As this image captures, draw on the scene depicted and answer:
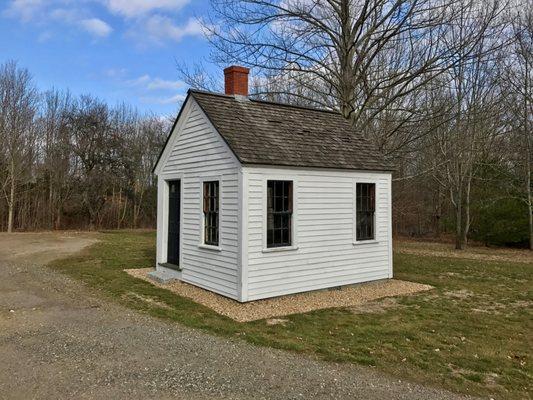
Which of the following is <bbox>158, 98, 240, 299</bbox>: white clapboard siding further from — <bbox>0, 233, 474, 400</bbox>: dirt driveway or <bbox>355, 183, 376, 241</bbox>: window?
<bbox>355, 183, 376, 241</bbox>: window

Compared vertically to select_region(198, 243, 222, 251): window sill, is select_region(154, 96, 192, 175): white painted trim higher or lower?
higher

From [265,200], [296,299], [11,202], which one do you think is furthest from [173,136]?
[11,202]

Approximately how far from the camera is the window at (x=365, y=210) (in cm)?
1082

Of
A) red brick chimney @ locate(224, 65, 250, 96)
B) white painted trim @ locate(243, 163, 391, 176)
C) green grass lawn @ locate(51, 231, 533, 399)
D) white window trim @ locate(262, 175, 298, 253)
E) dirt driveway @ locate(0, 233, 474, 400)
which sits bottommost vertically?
green grass lawn @ locate(51, 231, 533, 399)

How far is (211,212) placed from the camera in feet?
31.9

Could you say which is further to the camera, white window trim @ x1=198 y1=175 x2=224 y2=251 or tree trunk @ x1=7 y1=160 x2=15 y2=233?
tree trunk @ x1=7 y1=160 x2=15 y2=233

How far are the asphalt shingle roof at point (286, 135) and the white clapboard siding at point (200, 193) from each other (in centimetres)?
32

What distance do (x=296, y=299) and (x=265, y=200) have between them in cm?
226

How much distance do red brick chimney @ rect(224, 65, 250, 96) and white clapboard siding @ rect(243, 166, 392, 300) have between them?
310cm

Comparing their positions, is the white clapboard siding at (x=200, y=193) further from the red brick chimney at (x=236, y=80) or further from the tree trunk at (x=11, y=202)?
the tree trunk at (x=11, y=202)

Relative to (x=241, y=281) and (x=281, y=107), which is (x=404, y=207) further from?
(x=241, y=281)

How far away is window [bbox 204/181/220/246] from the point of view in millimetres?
9625

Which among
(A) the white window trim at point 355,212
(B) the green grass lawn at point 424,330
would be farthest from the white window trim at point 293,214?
(A) the white window trim at point 355,212

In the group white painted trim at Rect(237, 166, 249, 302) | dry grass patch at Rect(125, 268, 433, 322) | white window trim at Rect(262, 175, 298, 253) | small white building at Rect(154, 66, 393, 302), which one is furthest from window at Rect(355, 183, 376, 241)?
white painted trim at Rect(237, 166, 249, 302)
